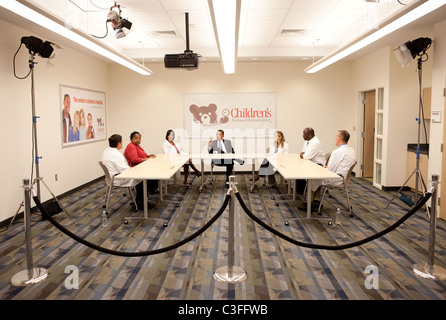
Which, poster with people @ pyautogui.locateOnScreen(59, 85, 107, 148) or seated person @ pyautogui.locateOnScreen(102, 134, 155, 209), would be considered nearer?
seated person @ pyautogui.locateOnScreen(102, 134, 155, 209)

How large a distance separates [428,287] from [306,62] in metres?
6.73

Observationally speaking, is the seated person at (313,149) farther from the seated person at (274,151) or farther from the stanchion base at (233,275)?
the stanchion base at (233,275)

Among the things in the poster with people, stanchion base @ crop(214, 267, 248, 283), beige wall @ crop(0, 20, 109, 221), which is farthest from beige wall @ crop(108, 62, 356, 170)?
stanchion base @ crop(214, 267, 248, 283)

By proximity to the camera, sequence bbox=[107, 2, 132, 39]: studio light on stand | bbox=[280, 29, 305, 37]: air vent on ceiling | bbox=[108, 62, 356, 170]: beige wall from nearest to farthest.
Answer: bbox=[107, 2, 132, 39]: studio light on stand, bbox=[280, 29, 305, 37]: air vent on ceiling, bbox=[108, 62, 356, 170]: beige wall

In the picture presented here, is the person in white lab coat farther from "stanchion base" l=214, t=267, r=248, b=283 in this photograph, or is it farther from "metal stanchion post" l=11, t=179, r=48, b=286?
"metal stanchion post" l=11, t=179, r=48, b=286

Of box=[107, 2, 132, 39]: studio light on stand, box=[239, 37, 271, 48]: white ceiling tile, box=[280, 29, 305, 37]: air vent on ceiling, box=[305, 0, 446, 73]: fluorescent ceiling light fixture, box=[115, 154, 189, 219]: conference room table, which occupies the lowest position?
box=[115, 154, 189, 219]: conference room table

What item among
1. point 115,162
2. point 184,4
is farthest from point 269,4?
point 115,162

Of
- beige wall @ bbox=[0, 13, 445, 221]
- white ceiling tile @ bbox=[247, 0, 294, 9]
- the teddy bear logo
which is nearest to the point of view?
white ceiling tile @ bbox=[247, 0, 294, 9]

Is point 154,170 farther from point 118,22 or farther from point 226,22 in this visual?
point 226,22

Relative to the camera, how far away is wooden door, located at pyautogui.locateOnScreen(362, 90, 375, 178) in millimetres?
8141

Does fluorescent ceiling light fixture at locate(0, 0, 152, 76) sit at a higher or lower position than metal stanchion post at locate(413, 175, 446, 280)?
higher

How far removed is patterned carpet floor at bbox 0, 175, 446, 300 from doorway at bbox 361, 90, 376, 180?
8.93ft

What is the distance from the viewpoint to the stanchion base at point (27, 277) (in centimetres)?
303
